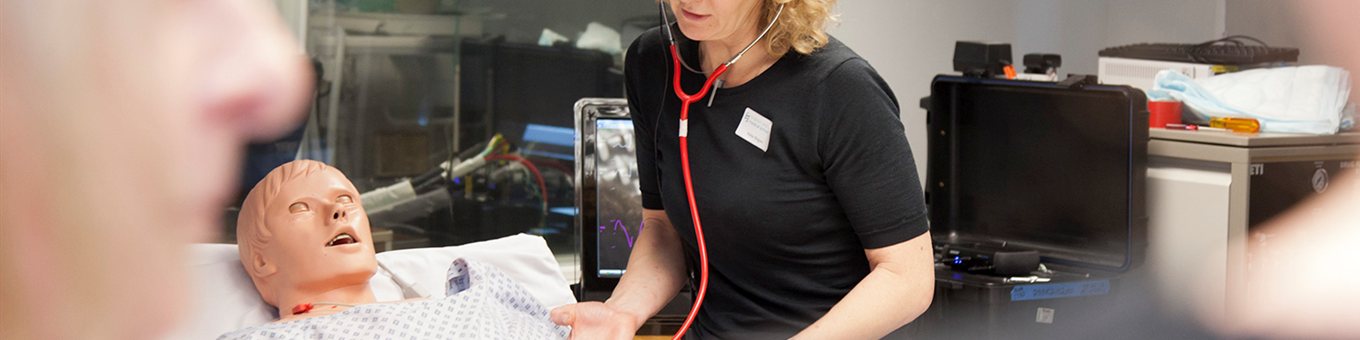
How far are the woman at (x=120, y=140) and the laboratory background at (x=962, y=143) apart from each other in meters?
1.27

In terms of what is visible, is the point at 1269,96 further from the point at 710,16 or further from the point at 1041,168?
the point at 710,16

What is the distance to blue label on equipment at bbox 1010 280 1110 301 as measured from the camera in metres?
2.61

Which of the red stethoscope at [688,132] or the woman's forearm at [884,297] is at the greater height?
the red stethoscope at [688,132]

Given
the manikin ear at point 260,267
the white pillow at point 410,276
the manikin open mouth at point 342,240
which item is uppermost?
the manikin open mouth at point 342,240

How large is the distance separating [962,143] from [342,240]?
5.02 ft

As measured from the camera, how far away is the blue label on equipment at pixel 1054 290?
103 inches

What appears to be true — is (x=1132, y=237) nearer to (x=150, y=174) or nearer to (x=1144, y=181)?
(x=1144, y=181)

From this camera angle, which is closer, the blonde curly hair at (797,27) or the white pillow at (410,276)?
the blonde curly hair at (797,27)

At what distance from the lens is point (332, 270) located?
6.81ft

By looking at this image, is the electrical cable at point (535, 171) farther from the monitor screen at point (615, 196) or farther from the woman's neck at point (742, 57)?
the woman's neck at point (742, 57)

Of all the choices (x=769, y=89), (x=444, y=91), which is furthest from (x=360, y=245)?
(x=444, y=91)

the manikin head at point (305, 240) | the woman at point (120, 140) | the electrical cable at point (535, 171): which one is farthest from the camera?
the electrical cable at point (535, 171)

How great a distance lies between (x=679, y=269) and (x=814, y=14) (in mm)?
431

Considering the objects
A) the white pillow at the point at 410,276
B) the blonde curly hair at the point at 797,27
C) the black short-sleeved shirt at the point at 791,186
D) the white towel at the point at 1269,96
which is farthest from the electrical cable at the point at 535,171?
the blonde curly hair at the point at 797,27
